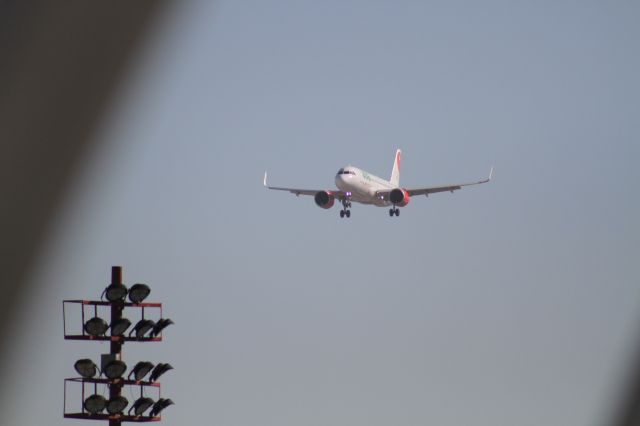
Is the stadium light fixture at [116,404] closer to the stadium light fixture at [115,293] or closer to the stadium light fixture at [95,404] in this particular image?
the stadium light fixture at [95,404]

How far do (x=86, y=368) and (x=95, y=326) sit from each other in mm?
1093

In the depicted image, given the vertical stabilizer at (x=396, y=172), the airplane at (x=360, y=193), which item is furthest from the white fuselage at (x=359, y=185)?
the vertical stabilizer at (x=396, y=172)

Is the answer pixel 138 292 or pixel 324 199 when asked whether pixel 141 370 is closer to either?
pixel 138 292

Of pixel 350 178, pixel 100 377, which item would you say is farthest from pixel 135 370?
pixel 350 178

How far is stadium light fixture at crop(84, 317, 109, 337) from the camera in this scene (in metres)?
19.0

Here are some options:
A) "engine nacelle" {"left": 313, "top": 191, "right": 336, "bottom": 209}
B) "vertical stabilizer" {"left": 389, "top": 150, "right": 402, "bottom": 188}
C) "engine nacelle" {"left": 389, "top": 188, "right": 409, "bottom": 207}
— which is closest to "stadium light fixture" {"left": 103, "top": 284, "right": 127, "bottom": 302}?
"engine nacelle" {"left": 313, "top": 191, "right": 336, "bottom": 209}

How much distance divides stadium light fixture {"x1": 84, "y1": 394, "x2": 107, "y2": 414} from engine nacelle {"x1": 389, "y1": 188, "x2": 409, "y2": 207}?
51.9 metres

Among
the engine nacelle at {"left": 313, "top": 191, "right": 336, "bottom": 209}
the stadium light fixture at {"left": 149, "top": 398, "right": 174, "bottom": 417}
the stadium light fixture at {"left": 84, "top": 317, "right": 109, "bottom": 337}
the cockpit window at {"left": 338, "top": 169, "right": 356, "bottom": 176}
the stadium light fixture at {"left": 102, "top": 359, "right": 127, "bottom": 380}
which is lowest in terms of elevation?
the stadium light fixture at {"left": 149, "top": 398, "right": 174, "bottom": 417}

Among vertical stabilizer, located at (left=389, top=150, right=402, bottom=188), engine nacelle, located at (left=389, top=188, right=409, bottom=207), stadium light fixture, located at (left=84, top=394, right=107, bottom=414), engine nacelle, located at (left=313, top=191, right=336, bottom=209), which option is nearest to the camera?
stadium light fixture, located at (left=84, top=394, right=107, bottom=414)

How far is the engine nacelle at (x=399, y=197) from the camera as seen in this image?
69375 millimetres

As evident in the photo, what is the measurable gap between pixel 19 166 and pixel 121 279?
1748 cm

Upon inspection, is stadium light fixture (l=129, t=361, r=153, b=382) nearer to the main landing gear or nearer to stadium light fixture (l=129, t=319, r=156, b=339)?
stadium light fixture (l=129, t=319, r=156, b=339)

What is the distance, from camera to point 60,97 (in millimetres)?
4203

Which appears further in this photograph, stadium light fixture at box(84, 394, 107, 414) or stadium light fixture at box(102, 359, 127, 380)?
stadium light fixture at box(102, 359, 127, 380)
